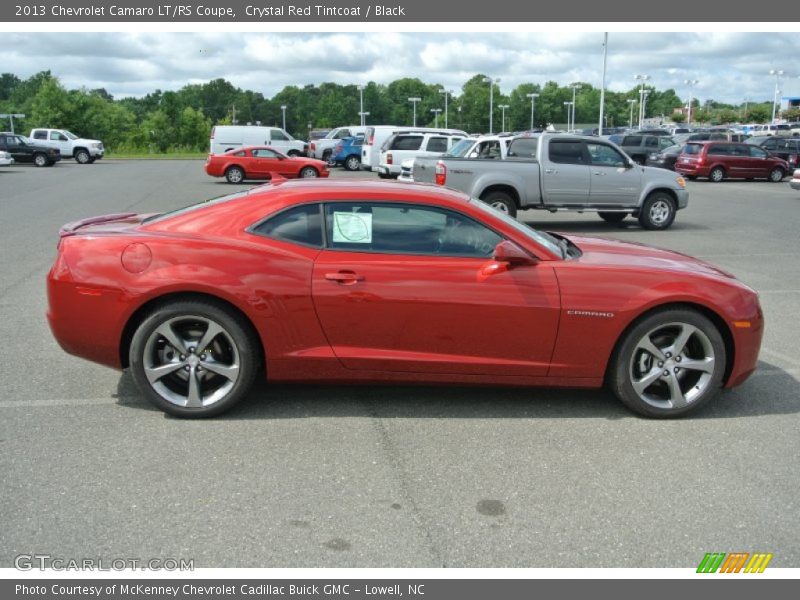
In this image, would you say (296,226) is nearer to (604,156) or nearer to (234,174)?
(604,156)

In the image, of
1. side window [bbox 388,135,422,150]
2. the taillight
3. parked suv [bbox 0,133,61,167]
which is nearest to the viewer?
the taillight

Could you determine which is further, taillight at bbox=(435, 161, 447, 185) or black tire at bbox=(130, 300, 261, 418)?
taillight at bbox=(435, 161, 447, 185)

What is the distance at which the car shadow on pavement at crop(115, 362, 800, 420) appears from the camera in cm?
485

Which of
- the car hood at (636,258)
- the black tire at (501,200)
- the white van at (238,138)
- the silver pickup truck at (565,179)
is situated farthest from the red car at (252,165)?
the car hood at (636,258)

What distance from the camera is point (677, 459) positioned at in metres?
4.23

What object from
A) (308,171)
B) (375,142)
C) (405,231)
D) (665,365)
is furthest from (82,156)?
(665,365)

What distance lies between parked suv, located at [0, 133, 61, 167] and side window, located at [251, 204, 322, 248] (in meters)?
39.1

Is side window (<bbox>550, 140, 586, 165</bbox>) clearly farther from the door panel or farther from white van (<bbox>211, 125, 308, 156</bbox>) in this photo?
white van (<bbox>211, 125, 308, 156</bbox>)

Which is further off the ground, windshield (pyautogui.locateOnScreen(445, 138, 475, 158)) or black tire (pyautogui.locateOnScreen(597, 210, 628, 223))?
windshield (pyautogui.locateOnScreen(445, 138, 475, 158))

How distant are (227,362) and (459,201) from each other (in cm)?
178

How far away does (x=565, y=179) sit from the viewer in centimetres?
1429

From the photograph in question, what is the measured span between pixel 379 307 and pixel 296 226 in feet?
2.49

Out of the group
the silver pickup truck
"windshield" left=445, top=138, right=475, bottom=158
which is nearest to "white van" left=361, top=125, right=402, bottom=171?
"windshield" left=445, top=138, right=475, bottom=158

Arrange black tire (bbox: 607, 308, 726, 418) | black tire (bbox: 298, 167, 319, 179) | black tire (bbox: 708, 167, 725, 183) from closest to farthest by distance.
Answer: black tire (bbox: 607, 308, 726, 418), black tire (bbox: 298, 167, 319, 179), black tire (bbox: 708, 167, 725, 183)
